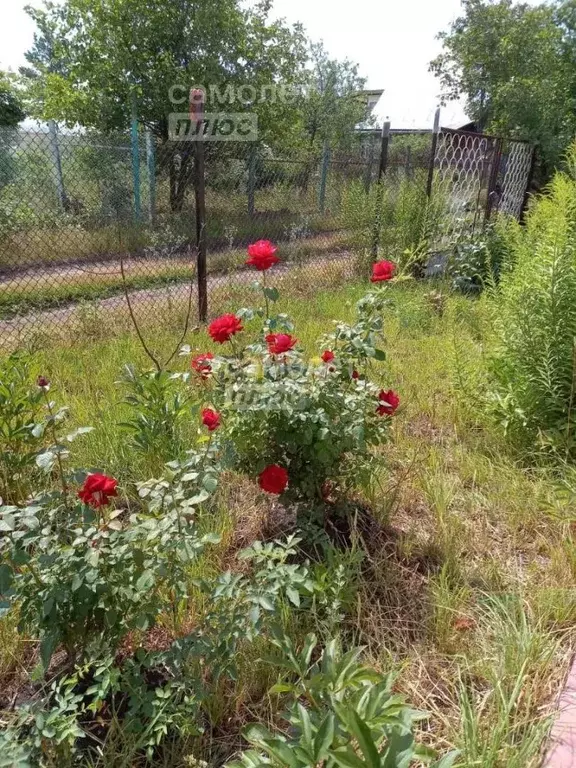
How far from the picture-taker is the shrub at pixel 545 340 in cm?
228

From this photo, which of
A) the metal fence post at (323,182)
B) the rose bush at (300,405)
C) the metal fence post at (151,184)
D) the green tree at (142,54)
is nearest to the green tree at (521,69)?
the metal fence post at (323,182)

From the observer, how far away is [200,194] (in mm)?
3869

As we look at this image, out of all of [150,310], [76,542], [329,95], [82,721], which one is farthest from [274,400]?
[329,95]

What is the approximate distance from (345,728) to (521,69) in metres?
14.9

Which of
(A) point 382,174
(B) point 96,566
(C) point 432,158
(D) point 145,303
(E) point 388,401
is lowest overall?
(D) point 145,303

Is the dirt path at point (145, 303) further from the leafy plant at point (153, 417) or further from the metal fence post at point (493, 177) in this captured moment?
the metal fence post at point (493, 177)

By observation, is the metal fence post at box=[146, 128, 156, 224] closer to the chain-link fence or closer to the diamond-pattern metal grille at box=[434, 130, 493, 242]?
Answer: the chain-link fence

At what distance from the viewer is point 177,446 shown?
204 centimetres

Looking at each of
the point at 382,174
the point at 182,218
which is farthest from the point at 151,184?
the point at 382,174

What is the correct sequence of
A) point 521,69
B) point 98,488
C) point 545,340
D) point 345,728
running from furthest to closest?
point 521,69 → point 545,340 → point 98,488 → point 345,728

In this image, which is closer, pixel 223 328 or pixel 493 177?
pixel 223 328

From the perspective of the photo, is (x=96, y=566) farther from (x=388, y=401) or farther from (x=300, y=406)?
(x=388, y=401)

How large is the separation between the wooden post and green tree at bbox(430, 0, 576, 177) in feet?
24.2

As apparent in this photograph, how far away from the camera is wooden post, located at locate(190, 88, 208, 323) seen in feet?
11.6
